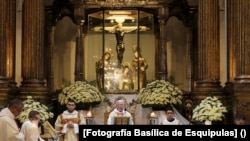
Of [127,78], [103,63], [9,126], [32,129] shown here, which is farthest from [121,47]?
[9,126]

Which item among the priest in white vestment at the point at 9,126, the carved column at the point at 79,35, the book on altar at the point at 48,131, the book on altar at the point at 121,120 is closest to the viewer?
the priest in white vestment at the point at 9,126

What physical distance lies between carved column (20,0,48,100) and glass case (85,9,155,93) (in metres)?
3.83

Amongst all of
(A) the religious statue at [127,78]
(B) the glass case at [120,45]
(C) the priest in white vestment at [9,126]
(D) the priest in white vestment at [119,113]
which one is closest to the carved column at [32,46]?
(B) the glass case at [120,45]

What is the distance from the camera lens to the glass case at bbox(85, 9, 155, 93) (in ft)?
85.8

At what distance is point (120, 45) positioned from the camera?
2633cm

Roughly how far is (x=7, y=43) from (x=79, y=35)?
173 inches

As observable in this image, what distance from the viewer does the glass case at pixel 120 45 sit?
26156 millimetres

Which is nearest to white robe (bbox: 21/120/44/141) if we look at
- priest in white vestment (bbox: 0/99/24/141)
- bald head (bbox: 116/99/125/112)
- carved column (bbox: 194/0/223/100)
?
bald head (bbox: 116/99/125/112)

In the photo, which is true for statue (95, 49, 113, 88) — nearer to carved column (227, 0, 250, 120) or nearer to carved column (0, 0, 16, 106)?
carved column (0, 0, 16, 106)

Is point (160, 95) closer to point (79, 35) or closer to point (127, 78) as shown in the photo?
point (127, 78)

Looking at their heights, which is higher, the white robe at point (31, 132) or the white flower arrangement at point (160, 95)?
the white flower arrangement at point (160, 95)

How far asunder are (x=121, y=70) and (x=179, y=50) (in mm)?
2282

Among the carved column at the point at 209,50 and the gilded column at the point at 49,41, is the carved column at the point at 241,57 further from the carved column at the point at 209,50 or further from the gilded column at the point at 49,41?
the gilded column at the point at 49,41

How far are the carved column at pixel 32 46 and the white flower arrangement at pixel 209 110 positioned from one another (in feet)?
15.7
